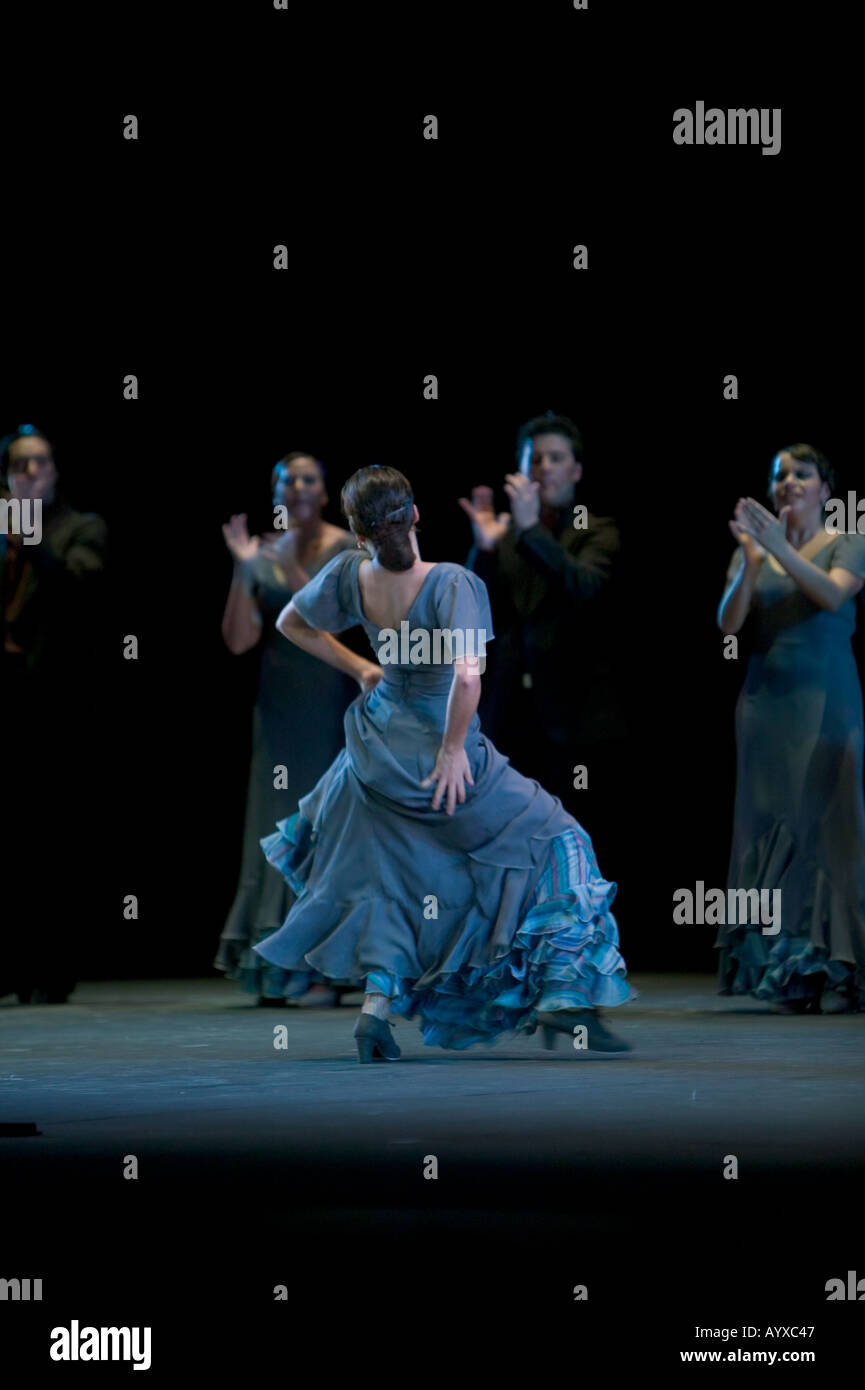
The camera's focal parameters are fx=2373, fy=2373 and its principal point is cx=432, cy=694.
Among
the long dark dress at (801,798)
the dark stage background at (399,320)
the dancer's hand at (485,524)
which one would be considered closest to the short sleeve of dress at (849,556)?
the long dark dress at (801,798)

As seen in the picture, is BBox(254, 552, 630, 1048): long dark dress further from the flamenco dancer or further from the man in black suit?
the man in black suit

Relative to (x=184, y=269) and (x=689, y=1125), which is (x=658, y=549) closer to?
(x=184, y=269)

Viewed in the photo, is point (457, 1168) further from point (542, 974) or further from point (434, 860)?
point (434, 860)

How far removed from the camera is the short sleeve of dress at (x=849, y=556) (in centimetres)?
704

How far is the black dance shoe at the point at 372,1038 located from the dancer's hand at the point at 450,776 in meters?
0.52

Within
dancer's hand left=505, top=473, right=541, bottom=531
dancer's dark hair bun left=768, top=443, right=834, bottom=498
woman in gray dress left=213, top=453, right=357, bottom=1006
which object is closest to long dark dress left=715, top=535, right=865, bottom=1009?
dancer's dark hair bun left=768, top=443, right=834, bottom=498

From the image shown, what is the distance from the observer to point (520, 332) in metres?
8.55

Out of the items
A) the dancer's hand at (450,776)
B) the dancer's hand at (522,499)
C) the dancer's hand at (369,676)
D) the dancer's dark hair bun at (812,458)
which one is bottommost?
the dancer's hand at (450,776)

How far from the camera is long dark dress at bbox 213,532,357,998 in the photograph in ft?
24.6

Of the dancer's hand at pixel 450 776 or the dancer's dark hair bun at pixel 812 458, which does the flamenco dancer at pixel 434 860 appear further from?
the dancer's dark hair bun at pixel 812 458

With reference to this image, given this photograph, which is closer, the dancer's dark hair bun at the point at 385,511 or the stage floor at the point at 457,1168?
the stage floor at the point at 457,1168

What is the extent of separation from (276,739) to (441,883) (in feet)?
6.78
